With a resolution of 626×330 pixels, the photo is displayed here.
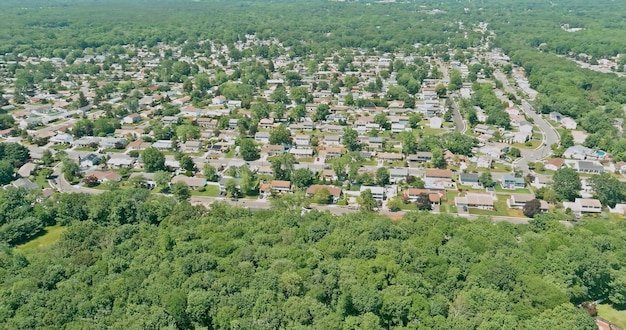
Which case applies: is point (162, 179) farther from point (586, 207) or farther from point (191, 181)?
point (586, 207)

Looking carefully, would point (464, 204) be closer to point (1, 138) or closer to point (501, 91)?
point (501, 91)

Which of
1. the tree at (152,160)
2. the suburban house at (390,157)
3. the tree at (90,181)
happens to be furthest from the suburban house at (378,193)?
the tree at (90,181)

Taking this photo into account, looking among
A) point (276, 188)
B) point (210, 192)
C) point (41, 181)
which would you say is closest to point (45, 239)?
point (41, 181)

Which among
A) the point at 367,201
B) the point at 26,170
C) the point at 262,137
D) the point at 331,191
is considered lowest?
the point at 331,191

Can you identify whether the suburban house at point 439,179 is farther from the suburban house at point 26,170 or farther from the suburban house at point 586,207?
the suburban house at point 26,170

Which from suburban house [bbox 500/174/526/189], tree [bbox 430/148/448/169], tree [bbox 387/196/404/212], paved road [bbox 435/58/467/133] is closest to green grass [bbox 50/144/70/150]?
tree [bbox 387/196/404/212]

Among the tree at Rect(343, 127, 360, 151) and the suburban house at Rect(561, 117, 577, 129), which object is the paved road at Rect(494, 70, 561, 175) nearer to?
the suburban house at Rect(561, 117, 577, 129)
